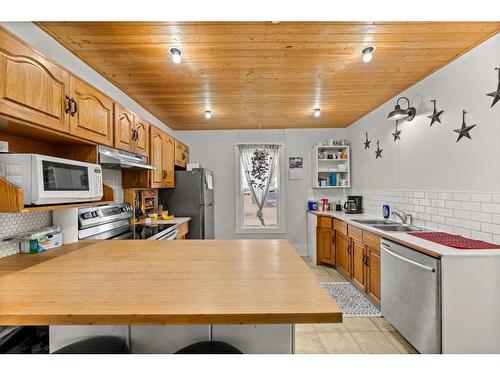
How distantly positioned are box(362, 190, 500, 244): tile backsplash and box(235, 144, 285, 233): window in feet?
6.99

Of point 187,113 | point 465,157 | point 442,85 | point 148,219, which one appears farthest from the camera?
point 187,113

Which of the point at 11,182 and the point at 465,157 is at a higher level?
the point at 465,157

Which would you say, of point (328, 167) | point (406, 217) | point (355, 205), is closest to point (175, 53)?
point (406, 217)

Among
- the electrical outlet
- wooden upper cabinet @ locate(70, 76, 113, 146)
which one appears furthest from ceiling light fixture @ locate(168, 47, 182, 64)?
the electrical outlet

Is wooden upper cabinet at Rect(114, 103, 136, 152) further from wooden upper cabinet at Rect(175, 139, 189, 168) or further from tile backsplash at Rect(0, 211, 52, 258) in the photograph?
wooden upper cabinet at Rect(175, 139, 189, 168)

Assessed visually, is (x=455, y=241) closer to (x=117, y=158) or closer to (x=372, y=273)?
(x=372, y=273)

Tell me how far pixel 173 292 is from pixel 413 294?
1.87 metres

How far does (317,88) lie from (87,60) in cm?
233

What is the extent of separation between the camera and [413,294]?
1.92 m
